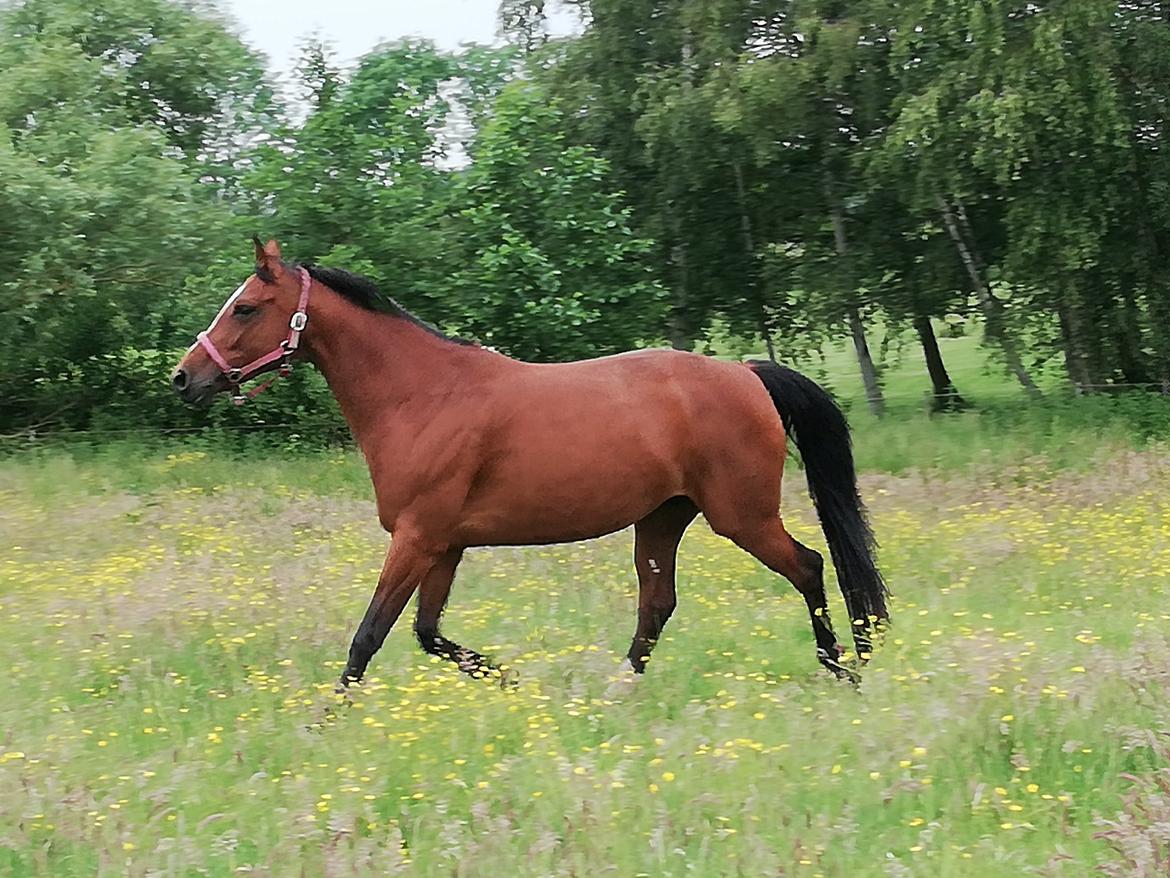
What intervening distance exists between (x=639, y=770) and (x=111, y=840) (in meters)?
1.95

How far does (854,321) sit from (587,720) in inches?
697

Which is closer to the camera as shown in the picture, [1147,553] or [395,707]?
[395,707]

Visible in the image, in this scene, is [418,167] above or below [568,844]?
above

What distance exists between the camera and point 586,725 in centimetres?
547

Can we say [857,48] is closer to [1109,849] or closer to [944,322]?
[944,322]

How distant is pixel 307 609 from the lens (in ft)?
26.3

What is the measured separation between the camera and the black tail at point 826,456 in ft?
22.6

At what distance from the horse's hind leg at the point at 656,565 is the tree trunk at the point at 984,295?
46.3 feet

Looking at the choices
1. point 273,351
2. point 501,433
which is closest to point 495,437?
point 501,433

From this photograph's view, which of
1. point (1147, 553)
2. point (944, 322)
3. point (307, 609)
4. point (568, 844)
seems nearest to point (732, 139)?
point (944, 322)

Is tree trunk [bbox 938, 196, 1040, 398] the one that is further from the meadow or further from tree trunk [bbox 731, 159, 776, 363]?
the meadow

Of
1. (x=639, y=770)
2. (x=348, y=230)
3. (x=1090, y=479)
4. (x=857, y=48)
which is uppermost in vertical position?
(x=857, y=48)

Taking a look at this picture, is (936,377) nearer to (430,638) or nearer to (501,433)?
(501,433)

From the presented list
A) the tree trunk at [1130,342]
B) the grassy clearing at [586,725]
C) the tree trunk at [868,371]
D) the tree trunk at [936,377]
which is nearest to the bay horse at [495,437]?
the grassy clearing at [586,725]
